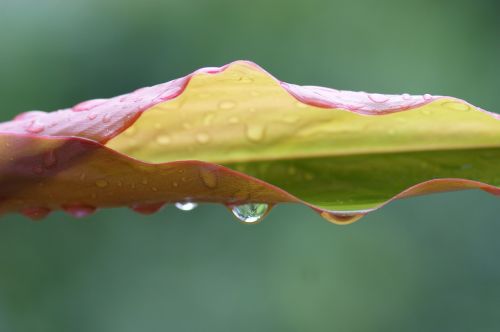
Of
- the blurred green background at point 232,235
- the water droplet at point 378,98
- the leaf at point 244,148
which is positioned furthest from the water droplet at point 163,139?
the blurred green background at point 232,235

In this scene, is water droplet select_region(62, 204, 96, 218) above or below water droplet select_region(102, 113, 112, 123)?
below

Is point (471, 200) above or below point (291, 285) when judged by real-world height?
above

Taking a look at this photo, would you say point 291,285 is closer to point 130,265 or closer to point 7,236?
point 130,265

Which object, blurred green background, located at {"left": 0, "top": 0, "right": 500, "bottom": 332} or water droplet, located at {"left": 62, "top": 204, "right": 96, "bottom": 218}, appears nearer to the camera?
water droplet, located at {"left": 62, "top": 204, "right": 96, "bottom": 218}

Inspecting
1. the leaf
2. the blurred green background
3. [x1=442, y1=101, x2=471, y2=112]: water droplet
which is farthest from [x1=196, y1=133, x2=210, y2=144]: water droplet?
the blurred green background

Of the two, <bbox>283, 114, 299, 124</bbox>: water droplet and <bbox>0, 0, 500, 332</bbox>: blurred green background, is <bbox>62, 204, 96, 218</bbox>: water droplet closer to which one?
<bbox>283, 114, 299, 124</bbox>: water droplet

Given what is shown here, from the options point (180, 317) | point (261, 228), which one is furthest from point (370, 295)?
point (180, 317)
